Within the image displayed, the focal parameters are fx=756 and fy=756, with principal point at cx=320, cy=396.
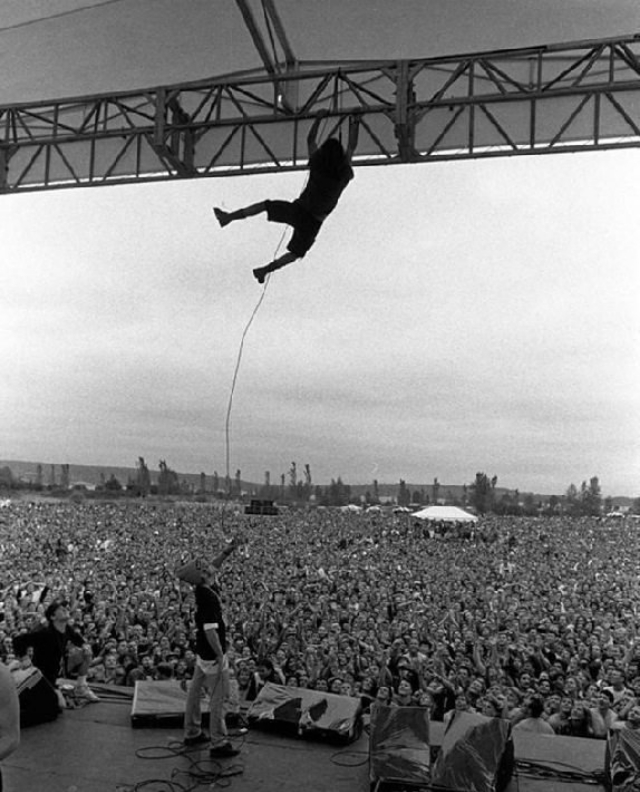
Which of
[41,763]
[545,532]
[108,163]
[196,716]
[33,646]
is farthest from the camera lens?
[545,532]

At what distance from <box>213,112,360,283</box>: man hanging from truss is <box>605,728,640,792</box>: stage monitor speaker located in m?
2.59

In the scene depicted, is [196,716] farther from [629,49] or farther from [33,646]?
[629,49]

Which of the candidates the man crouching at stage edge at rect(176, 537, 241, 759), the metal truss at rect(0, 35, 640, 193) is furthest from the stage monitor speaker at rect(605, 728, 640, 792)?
the metal truss at rect(0, 35, 640, 193)

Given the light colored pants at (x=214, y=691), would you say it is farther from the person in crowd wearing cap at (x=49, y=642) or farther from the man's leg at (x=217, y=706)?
the person in crowd wearing cap at (x=49, y=642)

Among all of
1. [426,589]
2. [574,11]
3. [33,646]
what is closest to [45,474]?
[426,589]

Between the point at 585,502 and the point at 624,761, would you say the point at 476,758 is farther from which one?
the point at 585,502

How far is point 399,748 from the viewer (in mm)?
3189

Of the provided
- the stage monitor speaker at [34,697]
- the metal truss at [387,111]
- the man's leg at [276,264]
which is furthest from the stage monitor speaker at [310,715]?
the metal truss at [387,111]

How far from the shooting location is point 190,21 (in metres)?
5.15

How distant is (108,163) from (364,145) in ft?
8.07

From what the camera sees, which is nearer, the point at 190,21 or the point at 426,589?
the point at 190,21

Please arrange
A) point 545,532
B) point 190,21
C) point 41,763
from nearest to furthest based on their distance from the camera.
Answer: point 41,763
point 190,21
point 545,532

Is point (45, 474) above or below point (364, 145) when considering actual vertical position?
below

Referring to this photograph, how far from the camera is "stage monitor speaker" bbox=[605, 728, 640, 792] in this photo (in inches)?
115
